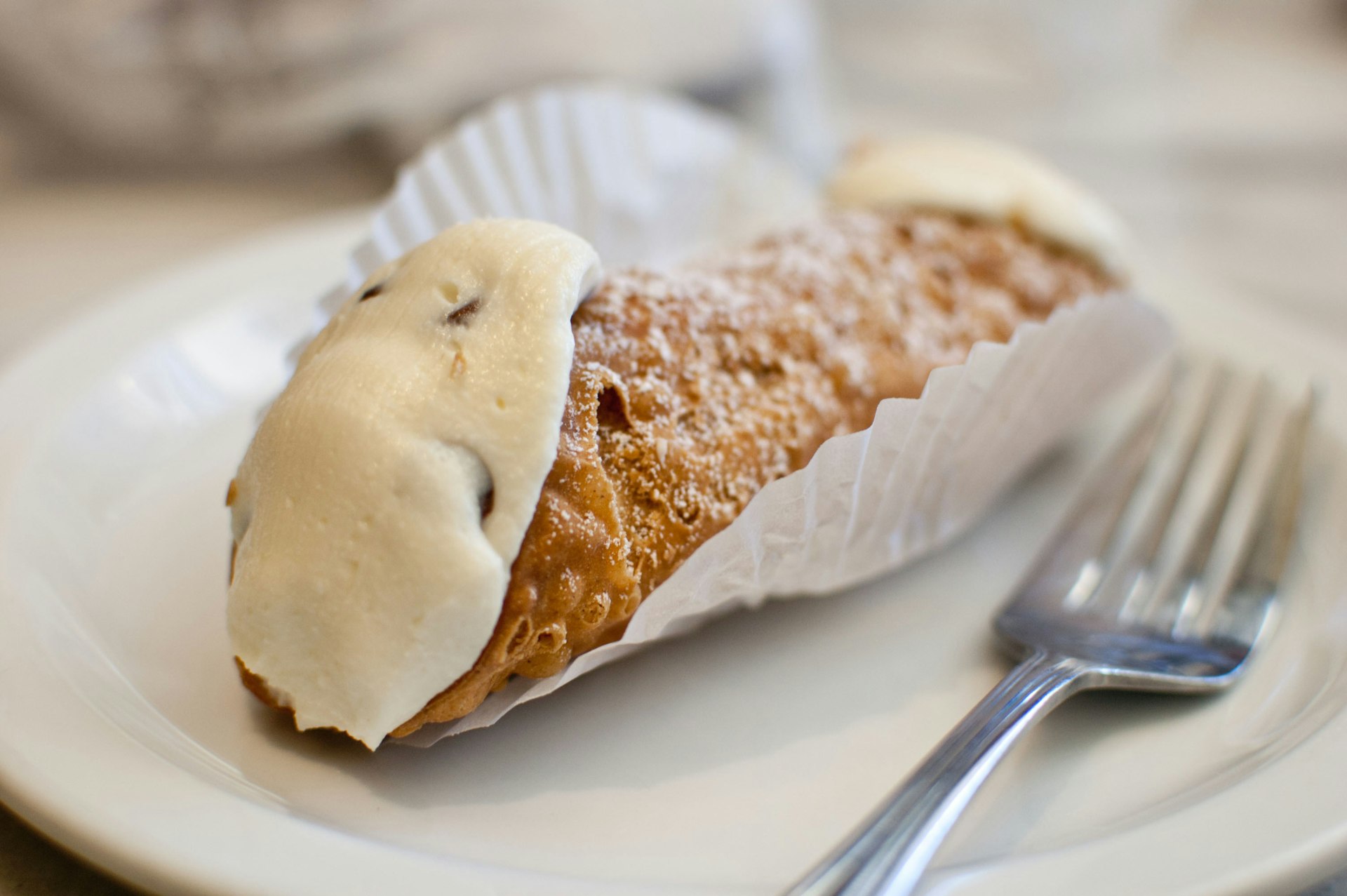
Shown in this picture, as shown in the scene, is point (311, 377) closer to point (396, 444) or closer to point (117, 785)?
point (396, 444)

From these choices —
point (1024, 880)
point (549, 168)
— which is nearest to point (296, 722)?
point (1024, 880)

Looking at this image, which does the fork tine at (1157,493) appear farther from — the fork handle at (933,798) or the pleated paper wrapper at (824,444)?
the fork handle at (933,798)

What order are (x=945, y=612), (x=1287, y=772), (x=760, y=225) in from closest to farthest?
(x=1287, y=772) < (x=945, y=612) < (x=760, y=225)

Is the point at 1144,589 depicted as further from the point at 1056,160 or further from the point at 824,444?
the point at 1056,160

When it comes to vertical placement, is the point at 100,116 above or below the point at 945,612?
above

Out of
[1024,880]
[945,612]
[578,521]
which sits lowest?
[945,612]

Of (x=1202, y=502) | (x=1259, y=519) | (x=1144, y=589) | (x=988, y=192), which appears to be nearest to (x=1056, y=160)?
(x=988, y=192)

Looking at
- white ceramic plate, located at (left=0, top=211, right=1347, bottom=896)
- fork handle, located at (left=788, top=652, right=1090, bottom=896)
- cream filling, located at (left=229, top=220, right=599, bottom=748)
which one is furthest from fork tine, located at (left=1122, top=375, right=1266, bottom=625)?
cream filling, located at (left=229, top=220, right=599, bottom=748)
